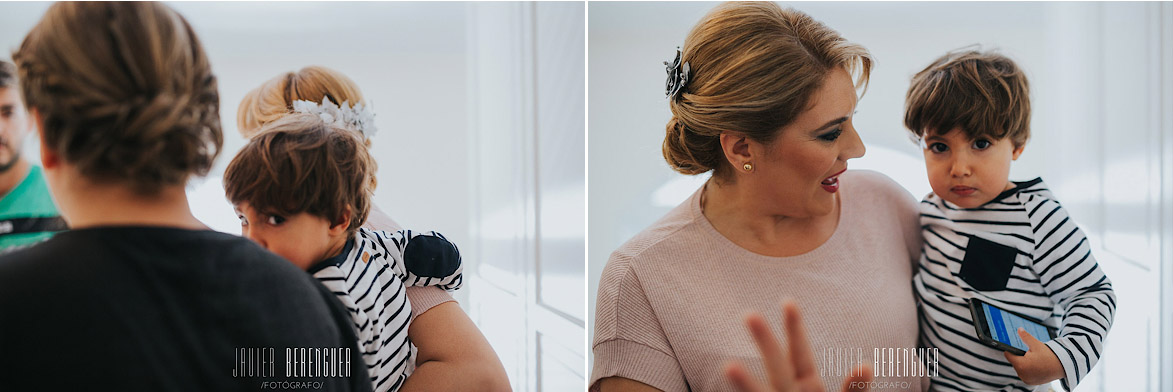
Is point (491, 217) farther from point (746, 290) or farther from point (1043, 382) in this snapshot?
point (1043, 382)

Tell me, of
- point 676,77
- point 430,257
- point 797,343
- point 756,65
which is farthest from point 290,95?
point 797,343

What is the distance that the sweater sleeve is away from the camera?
125cm

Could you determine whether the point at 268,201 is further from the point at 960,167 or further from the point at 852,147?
the point at 960,167

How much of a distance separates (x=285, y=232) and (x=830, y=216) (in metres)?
0.93

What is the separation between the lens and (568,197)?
1.51 meters

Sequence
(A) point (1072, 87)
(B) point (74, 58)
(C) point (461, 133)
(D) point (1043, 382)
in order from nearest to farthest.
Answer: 1. (B) point (74, 58)
2. (D) point (1043, 382)
3. (C) point (461, 133)
4. (A) point (1072, 87)

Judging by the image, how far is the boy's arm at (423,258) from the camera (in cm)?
111

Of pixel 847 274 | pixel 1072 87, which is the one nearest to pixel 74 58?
pixel 847 274

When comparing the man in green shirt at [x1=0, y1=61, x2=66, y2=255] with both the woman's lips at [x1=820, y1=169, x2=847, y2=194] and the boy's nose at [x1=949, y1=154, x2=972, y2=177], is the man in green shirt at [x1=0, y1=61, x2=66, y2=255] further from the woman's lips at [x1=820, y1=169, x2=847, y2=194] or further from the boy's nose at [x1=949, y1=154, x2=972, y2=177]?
the boy's nose at [x1=949, y1=154, x2=972, y2=177]

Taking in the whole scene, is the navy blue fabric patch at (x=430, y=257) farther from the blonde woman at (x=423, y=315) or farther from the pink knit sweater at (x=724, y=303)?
the pink knit sweater at (x=724, y=303)

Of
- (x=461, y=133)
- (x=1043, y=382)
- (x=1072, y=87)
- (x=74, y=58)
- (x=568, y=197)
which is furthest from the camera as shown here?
(x=1072, y=87)

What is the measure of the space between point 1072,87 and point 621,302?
3.90 feet

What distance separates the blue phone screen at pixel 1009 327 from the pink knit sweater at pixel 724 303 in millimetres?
124

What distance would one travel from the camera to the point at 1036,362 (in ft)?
4.03
